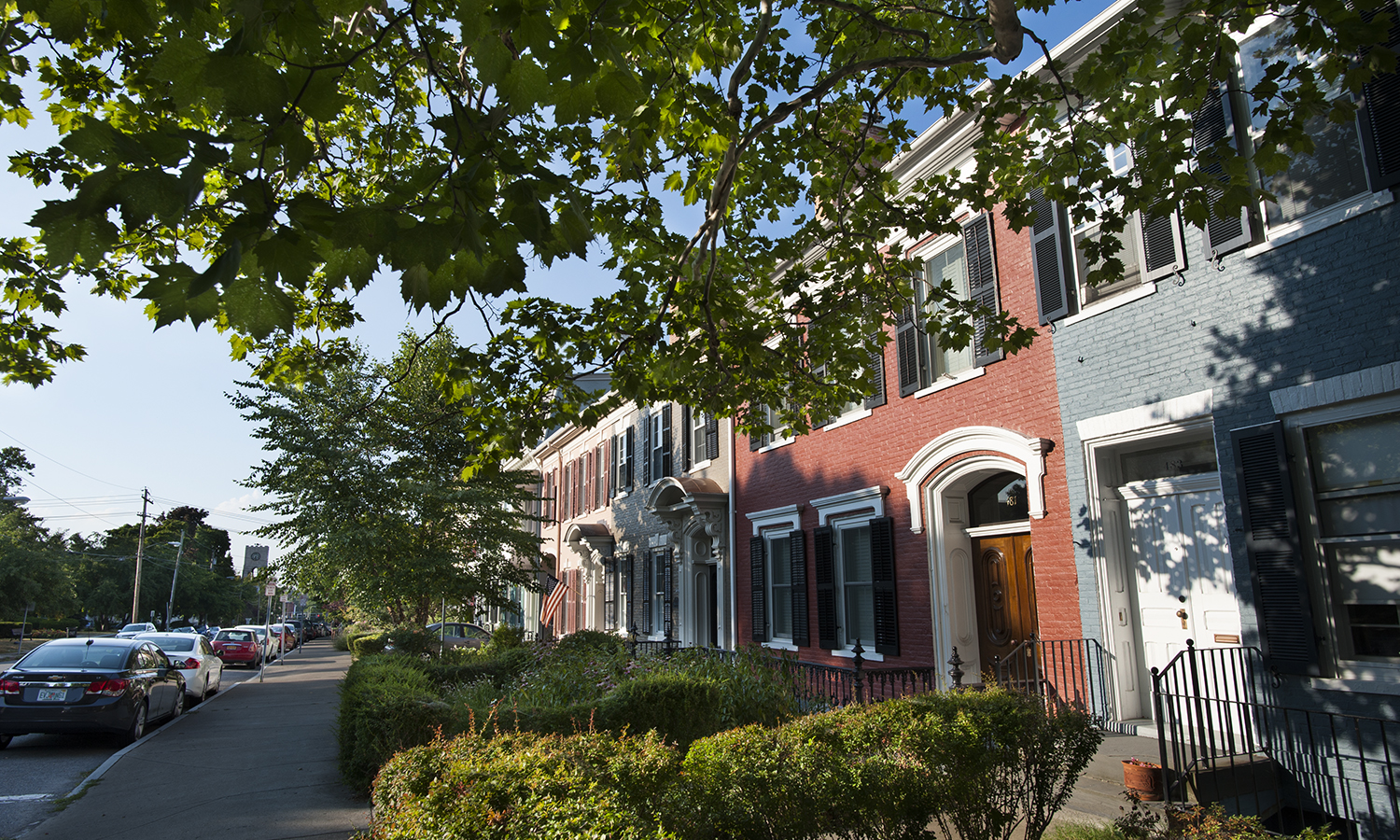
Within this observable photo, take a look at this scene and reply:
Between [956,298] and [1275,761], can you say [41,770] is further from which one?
[1275,761]

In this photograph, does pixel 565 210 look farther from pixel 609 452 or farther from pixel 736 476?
pixel 609 452

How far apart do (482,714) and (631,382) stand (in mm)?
3593

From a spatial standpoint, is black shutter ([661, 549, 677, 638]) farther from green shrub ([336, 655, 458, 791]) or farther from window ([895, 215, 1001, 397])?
green shrub ([336, 655, 458, 791])

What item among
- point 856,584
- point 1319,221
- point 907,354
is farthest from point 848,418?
point 1319,221

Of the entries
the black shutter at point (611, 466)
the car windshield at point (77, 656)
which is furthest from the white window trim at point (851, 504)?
the black shutter at point (611, 466)

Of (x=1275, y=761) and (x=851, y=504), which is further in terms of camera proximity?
(x=851, y=504)

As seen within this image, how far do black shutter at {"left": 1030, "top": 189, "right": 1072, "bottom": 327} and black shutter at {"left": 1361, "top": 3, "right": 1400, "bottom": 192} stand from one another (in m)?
3.06

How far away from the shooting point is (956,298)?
34.9 feet

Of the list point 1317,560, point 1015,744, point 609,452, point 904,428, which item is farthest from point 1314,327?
point 609,452

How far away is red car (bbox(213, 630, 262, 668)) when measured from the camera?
95.8 feet

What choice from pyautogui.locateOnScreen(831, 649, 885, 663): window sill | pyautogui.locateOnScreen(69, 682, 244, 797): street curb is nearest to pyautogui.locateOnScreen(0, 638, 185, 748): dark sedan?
pyautogui.locateOnScreen(69, 682, 244, 797): street curb

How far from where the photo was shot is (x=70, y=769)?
9383 millimetres

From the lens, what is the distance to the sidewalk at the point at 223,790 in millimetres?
6738

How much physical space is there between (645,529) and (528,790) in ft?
61.0
